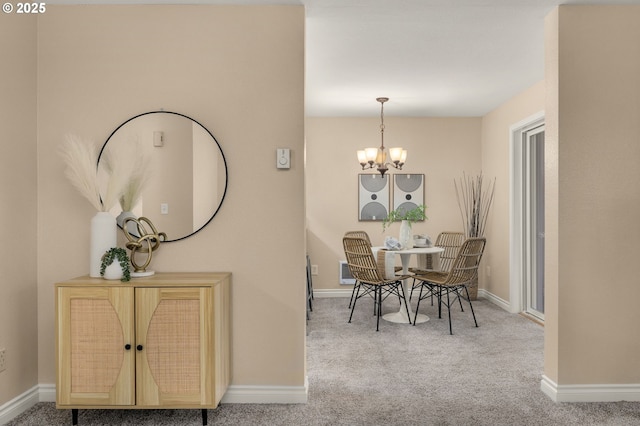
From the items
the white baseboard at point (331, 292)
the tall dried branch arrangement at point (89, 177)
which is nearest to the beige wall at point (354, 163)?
the white baseboard at point (331, 292)

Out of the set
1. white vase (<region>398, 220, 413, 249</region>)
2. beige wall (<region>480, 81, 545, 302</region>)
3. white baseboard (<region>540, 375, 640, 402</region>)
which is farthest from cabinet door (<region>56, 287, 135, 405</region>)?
beige wall (<region>480, 81, 545, 302</region>)

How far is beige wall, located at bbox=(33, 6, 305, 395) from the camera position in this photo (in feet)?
9.50

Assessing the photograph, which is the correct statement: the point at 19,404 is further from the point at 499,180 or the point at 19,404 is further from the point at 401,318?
the point at 499,180

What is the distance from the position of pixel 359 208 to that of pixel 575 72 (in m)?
3.75

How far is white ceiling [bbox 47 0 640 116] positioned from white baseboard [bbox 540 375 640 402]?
90.5 inches

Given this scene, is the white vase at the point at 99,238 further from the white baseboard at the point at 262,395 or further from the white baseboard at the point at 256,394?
the white baseboard at the point at 262,395

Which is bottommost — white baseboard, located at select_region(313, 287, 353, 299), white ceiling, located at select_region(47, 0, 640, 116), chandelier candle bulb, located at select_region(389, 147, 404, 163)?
white baseboard, located at select_region(313, 287, 353, 299)

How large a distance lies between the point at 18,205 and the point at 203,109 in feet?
3.85

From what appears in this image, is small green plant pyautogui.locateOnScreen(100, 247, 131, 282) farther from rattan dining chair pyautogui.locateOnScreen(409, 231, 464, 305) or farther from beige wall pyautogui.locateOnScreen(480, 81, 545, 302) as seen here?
beige wall pyautogui.locateOnScreen(480, 81, 545, 302)

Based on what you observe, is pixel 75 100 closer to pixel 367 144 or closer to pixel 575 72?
pixel 575 72

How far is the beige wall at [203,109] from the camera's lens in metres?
2.90

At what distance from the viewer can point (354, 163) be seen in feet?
21.1

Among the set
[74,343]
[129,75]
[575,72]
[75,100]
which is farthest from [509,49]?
[74,343]

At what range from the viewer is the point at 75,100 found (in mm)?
2902
